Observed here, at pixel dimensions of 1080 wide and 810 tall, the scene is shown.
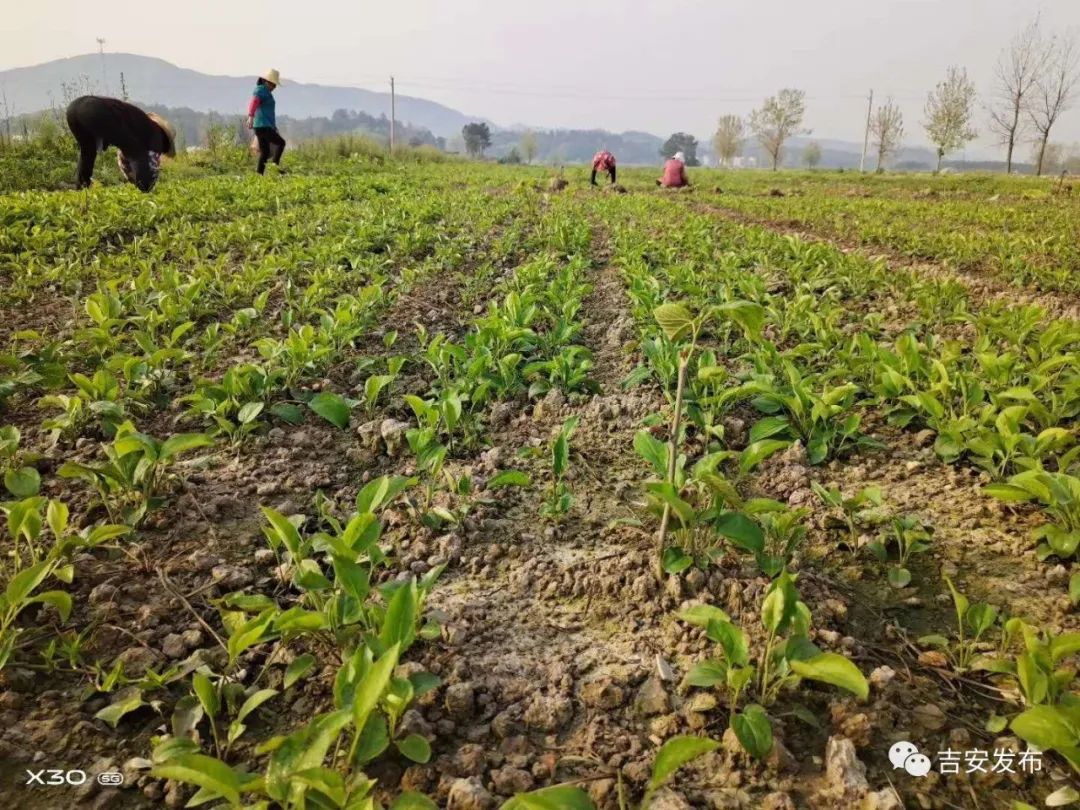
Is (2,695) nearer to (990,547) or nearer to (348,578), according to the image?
(348,578)

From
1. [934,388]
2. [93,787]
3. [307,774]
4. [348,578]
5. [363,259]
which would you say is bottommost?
[93,787]

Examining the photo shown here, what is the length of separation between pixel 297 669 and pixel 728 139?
9266 centimetres

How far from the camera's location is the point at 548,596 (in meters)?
1.95

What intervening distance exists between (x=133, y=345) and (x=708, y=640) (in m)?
3.65

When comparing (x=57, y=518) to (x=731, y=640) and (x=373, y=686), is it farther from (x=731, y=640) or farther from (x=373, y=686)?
(x=731, y=640)

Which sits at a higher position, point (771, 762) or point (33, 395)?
point (33, 395)

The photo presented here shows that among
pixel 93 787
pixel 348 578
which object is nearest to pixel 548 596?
pixel 348 578

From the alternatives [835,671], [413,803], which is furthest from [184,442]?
[835,671]

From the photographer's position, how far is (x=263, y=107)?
38.8 feet

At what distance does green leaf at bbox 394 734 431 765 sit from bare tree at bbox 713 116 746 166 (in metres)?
91.4

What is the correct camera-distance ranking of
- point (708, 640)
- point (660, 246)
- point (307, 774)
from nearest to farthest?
point (307, 774), point (708, 640), point (660, 246)

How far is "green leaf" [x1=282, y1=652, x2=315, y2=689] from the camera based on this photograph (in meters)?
1.50

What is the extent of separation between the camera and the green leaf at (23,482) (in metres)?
2.03

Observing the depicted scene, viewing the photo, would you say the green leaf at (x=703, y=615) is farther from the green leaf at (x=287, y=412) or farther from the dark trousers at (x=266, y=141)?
the dark trousers at (x=266, y=141)
